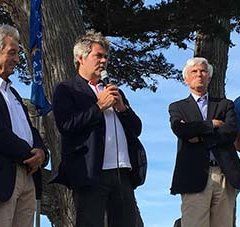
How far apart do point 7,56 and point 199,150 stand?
5.58 feet

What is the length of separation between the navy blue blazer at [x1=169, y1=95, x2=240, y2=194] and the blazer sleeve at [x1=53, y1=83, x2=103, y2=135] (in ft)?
3.57

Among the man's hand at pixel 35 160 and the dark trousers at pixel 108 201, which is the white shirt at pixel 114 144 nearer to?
the dark trousers at pixel 108 201

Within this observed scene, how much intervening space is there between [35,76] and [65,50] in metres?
0.44

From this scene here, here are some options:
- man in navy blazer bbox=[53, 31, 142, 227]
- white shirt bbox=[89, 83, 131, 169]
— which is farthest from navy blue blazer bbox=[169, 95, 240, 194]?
white shirt bbox=[89, 83, 131, 169]

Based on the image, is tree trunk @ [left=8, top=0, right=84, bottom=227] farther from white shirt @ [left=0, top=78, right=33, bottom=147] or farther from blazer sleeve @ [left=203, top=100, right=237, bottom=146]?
white shirt @ [left=0, top=78, right=33, bottom=147]

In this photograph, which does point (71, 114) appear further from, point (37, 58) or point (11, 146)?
point (37, 58)

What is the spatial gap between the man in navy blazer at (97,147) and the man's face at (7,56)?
14.0 inches

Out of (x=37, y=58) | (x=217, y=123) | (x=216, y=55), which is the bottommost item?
(x=217, y=123)

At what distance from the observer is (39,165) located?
470 centimetres

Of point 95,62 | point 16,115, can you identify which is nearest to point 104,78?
→ point 95,62

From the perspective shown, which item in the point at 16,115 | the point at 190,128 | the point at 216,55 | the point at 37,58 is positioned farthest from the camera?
the point at 216,55

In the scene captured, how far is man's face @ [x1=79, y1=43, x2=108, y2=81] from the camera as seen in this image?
487 cm

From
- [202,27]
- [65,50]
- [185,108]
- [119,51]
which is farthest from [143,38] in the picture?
[185,108]

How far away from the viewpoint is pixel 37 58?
8.05 m
